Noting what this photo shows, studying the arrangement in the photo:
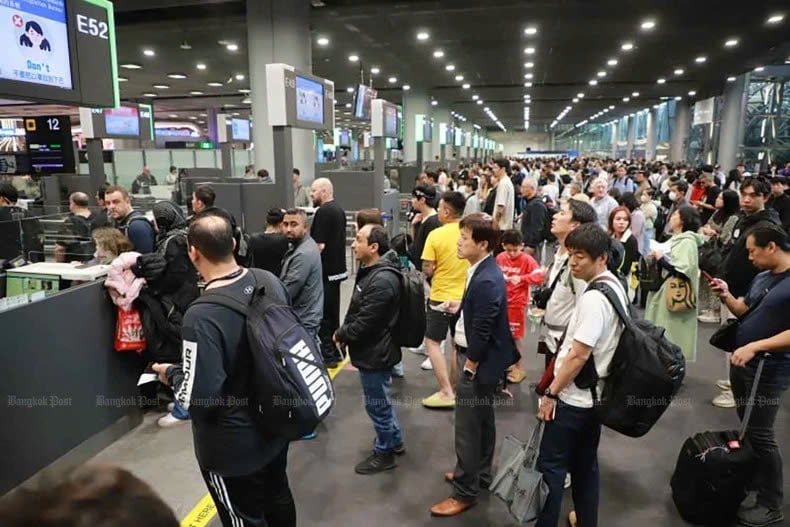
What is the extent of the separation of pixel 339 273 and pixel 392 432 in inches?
78.1

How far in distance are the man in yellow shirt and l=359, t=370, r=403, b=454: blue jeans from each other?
0.87 metres

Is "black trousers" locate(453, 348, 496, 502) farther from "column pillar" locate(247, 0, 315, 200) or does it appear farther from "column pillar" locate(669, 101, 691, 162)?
"column pillar" locate(669, 101, 691, 162)

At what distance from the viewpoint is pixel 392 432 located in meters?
3.62

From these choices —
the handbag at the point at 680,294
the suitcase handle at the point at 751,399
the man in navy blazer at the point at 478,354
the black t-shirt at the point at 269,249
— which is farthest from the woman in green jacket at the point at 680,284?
the black t-shirt at the point at 269,249

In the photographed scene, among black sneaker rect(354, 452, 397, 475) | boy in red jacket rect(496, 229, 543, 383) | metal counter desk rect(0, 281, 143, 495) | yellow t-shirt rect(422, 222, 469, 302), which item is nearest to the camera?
metal counter desk rect(0, 281, 143, 495)

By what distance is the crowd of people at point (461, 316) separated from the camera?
2.14 m

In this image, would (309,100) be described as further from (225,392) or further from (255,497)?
(255,497)

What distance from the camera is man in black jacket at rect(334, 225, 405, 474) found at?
324cm

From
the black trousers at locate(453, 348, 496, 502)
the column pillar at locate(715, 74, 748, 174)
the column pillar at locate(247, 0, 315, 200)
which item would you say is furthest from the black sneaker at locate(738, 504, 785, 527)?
the column pillar at locate(715, 74, 748, 174)

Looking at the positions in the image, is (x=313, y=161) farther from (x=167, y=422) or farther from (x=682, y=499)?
(x=682, y=499)

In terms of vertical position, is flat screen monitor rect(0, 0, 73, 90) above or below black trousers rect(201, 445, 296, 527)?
above

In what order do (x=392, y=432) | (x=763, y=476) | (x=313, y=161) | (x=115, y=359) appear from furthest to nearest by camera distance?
(x=313, y=161)
(x=115, y=359)
(x=392, y=432)
(x=763, y=476)

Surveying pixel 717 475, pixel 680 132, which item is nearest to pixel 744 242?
pixel 717 475

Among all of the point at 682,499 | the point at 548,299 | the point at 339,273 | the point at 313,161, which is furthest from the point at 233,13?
the point at 682,499
